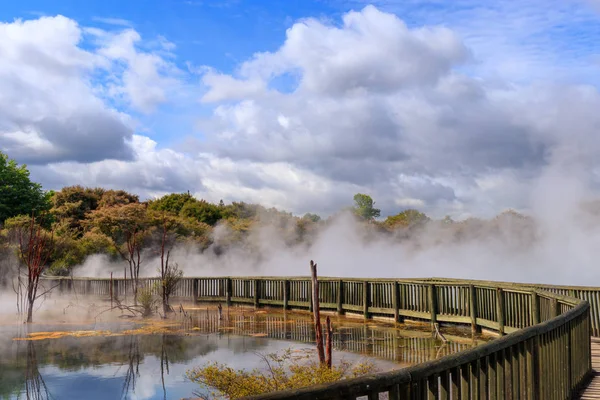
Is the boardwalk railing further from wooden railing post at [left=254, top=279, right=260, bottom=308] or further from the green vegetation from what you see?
the green vegetation

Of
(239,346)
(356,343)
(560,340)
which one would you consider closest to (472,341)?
(356,343)

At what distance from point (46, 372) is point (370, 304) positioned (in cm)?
1079

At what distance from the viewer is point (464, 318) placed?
15852mm

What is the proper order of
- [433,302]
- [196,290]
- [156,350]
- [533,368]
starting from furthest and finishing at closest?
[196,290] < [433,302] < [156,350] < [533,368]

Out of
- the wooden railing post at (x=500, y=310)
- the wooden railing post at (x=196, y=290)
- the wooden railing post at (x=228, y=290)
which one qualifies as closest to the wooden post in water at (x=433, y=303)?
the wooden railing post at (x=500, y=310)

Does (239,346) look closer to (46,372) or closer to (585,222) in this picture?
(46,372)

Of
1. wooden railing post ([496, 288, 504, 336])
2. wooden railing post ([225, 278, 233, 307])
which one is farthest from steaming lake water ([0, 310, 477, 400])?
wooden railing post ([225, 278, 233, 307])

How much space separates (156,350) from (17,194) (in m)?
40.9

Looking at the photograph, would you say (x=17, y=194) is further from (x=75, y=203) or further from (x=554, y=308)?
(x=554, y=308)

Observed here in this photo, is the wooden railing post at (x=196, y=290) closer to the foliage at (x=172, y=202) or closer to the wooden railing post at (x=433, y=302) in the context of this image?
the wooden railing post at (x=433, y=302)

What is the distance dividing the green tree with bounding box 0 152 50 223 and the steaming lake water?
3188 cm

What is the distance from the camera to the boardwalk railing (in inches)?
159

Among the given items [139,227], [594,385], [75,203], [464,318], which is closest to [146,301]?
[464,318]

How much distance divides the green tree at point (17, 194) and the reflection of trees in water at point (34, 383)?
124ft
